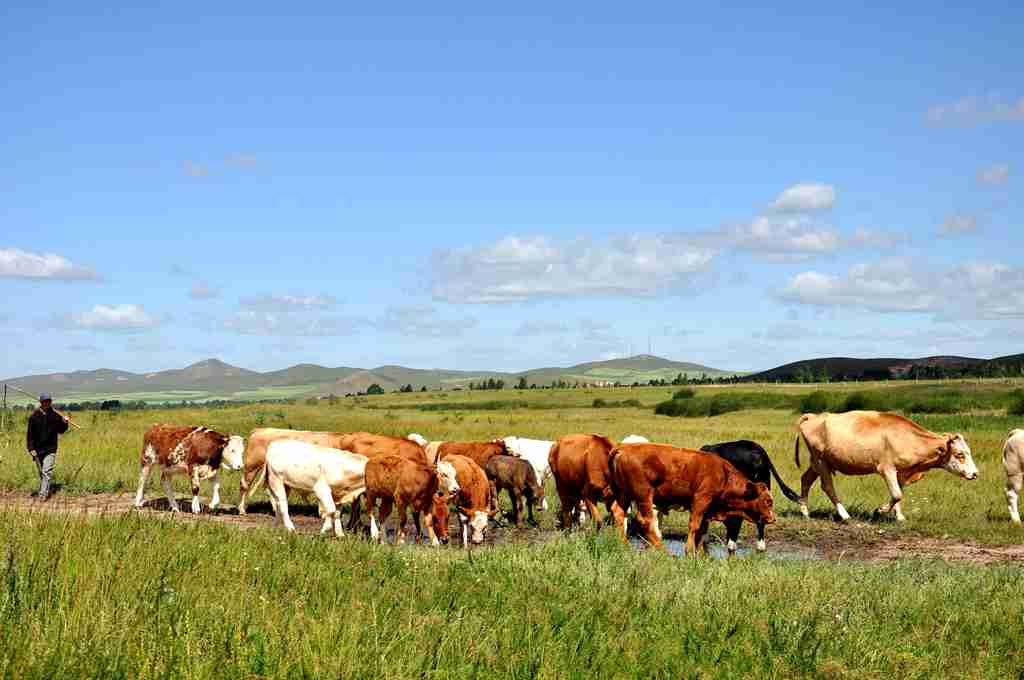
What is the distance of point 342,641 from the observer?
22.7 ft

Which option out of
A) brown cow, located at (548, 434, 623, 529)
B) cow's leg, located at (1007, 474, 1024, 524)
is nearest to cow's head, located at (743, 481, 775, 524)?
brown cow, located at (548, 434, 623, 529)

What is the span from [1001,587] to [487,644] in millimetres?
7257

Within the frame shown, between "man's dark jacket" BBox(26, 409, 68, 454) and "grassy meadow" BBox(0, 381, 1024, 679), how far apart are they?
370 inches

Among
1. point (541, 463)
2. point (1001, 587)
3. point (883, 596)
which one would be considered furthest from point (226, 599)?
point (541, 463)

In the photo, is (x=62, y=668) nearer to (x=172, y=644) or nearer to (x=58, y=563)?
(x=172, y=644)

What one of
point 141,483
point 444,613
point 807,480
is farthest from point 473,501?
point 444,613

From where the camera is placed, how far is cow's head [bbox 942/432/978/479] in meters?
20.9

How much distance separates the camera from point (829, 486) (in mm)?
20969

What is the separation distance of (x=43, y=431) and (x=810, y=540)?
612 inches

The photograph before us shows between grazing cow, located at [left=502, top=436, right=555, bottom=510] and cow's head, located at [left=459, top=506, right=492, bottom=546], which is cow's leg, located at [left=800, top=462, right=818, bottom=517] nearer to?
grazing cow, located at [left=502, top=436, right=555, bottom=510]

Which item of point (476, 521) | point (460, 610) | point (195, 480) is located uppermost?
point (195, 480)

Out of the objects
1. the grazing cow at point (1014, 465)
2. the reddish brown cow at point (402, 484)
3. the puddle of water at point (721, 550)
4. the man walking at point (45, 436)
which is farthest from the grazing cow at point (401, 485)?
the grazing cow at point (1014, 465)

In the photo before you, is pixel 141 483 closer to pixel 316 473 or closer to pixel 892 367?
pixel 316 473

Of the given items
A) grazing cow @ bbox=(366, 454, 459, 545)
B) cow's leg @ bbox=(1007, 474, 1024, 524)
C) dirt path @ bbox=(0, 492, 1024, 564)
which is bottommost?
dirt path @ bbox=(0, 492, 1024, 564)
